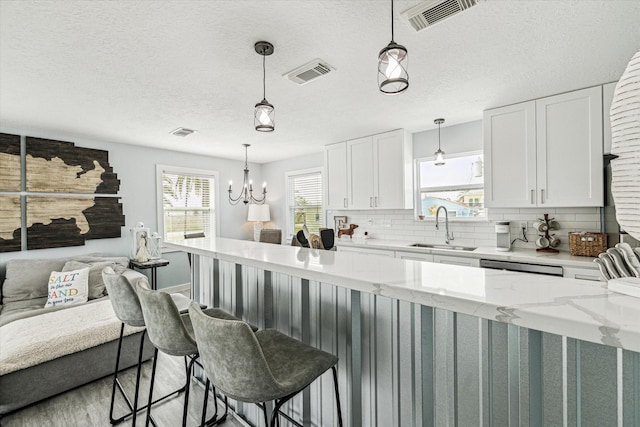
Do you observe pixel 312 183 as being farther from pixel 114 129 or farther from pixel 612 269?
pixel 612 269

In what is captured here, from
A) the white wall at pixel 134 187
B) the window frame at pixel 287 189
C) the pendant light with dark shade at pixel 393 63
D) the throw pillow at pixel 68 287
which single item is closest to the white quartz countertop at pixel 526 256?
the window frame at pixel 287 189

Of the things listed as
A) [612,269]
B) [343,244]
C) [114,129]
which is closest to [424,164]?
[343,244]

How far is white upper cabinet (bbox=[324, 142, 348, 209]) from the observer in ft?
15.4

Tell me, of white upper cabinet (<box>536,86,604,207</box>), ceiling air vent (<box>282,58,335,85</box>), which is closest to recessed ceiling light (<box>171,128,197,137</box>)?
ceiling air vent (<box>282,58,335,85</box>)

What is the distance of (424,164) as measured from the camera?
4.20 m

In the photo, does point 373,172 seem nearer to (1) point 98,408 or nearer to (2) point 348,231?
(2) point 348,231

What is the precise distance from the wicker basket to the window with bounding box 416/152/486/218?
97 centimetres

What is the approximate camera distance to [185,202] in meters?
5.33

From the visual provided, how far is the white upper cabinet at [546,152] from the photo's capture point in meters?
2.71

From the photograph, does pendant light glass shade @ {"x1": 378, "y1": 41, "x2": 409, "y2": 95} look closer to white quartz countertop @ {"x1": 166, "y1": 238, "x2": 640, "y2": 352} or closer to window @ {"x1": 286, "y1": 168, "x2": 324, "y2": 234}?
white quartz countertop @ {"x1": 166, "y1": 238, "x2": 640, "y2": 352}

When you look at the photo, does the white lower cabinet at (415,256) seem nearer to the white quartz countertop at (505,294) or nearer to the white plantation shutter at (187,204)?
the white quartz countertop at (505,294)

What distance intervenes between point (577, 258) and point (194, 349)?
3.22m

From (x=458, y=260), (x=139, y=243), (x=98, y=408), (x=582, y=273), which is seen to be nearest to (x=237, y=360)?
(x=98, y=408)

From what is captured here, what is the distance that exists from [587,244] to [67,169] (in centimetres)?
611
